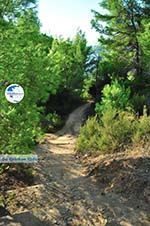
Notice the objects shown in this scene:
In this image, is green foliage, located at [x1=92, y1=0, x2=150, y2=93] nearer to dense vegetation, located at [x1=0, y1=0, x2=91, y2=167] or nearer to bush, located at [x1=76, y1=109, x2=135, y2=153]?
bush, located at [x1=76, y1=109, x2=135, y2=153]

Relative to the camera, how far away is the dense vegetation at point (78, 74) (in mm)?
7801

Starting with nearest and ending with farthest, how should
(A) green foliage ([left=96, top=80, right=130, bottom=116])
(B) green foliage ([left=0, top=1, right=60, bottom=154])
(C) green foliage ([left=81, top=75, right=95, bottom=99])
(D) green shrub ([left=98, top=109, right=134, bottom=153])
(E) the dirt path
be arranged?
1. (B) green foliage ([left=0, top=1, right=60, bottom=154])
2. (E) the dirt path
3. (D) green shrub ([left=98, top=109, right=134, bottom=153])
4. (A) green foliage ([left=96, top=80, right=130, bottom=116])
5. (C) green foliage ([left=81, top=75, right=95, bottom=99])

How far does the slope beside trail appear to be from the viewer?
8031 millimetres

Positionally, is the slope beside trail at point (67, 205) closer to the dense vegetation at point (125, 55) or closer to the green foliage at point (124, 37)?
the dense vegetation at point (125, 55)

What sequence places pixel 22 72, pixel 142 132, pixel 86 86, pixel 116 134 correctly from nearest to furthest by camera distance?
pixel 22 72, pixel 142 132, pixel 116 134, pixel 86 86

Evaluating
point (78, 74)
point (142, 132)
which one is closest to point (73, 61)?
point (78, 74)

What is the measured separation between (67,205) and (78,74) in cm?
1798

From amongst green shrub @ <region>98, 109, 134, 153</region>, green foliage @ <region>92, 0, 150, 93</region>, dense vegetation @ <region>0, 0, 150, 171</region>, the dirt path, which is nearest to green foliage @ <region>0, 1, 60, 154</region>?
dense vegetation @ <region>0, 0, 150, 171</region>

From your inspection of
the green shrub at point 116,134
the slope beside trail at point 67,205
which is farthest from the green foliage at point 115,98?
the slope beside trail at point 67,205

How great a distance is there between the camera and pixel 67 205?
8.70m

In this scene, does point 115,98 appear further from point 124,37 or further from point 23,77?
point 23,77

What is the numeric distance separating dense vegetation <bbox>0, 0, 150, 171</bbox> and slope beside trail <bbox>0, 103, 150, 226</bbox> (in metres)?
1.17

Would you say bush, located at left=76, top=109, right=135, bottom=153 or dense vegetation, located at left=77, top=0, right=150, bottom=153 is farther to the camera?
dense vegetation, located at left=77, top=0, right=150, bottom=153

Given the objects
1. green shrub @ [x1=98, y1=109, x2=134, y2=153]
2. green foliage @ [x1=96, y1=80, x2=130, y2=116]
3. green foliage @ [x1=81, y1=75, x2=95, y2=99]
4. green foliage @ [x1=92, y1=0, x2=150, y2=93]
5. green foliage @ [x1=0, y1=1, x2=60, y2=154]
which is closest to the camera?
green foliage @ [x1=0, y1=1, x2=60, y2=154]
